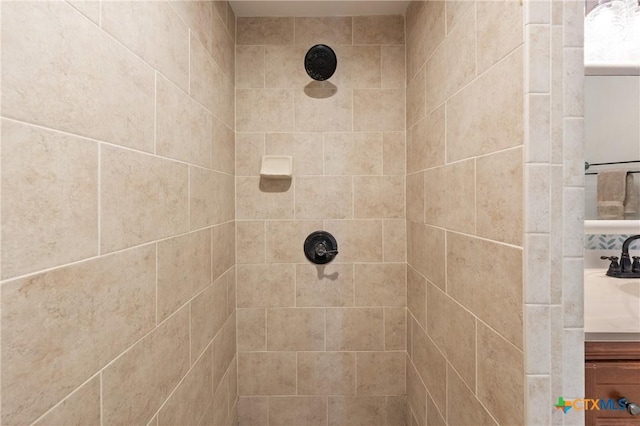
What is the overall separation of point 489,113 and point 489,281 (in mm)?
460

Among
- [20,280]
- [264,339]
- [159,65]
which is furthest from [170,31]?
[264,339]

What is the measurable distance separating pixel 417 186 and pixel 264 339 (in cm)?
114

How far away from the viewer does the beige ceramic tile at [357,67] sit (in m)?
1.72

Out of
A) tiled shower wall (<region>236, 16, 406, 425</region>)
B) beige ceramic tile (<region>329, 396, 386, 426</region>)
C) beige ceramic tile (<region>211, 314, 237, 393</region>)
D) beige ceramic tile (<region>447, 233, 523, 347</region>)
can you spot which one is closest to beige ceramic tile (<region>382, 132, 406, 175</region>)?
tiled shower wall (<region>236, 16, 406, 425</region>)

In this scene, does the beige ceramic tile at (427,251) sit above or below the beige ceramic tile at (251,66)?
below

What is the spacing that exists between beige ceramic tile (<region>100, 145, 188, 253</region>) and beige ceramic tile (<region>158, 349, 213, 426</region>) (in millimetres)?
514

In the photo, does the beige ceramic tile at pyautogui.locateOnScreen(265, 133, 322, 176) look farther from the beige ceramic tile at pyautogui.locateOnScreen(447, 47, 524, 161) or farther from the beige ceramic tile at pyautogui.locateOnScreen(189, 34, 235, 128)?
the beige ceramic tile at pyautogui.locateOnScreen(447, 47, 524, 161)

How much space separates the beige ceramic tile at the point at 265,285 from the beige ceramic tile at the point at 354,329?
0.82 feet

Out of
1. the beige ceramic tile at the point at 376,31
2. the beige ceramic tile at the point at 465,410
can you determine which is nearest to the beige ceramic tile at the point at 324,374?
the beige ceramic tile at the point at 465,410

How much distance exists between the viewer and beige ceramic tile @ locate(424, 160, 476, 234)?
990 mm

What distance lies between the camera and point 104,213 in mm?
668

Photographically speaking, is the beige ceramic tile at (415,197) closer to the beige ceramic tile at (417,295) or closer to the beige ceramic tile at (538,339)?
the beige ceramic tile at (417,295)

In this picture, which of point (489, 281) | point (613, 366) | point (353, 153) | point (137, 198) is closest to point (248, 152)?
point (353, 153)

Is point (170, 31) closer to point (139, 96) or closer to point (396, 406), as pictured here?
point (139, 96)
